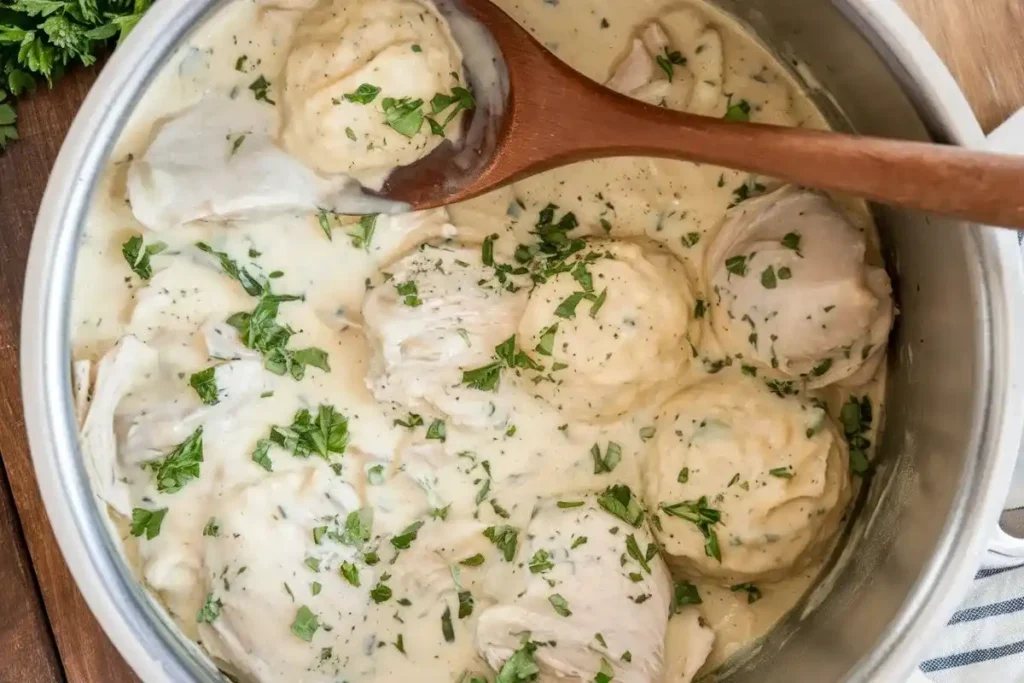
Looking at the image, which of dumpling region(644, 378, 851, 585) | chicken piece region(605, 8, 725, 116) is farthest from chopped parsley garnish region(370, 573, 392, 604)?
chicken piece region(605, 8, 725, 116)

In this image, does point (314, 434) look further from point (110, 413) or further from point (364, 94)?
point (364, 94)

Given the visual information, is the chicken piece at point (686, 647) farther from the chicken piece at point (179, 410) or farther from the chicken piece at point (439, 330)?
the chicken piece at point (179, 410)

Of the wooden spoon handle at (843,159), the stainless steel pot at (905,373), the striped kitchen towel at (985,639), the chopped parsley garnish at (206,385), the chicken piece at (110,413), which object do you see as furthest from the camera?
the striped kitchen towel at (985,639)

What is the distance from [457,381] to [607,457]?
28 centimetres

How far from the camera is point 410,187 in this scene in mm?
1409

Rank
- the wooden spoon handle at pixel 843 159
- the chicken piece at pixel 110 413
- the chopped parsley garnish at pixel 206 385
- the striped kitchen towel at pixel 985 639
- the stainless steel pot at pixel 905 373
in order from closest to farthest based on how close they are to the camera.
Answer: the wooden spoon handle at pixel 843 159 → the stainless steel pot at pixel 905 373 → the chicken piece at pixel 110 413 → the chopped parsley garnish at pixel 206 385 → the striped kitchen towel at pixel 985 639

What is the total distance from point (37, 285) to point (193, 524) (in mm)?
441

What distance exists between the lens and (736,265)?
4.41 feet

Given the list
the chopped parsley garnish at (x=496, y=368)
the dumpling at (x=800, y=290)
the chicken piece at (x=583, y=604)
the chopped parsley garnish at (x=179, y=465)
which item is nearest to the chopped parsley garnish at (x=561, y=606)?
Result: the chicken piece at (x=583, y=604)

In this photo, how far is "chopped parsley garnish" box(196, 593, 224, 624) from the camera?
1318 millimetres

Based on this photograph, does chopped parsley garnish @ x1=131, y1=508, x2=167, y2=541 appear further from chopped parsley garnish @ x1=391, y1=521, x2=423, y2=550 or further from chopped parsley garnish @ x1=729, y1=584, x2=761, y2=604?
chopped parsley garnish @ x1=729, y1=584, x2=761, y2=604

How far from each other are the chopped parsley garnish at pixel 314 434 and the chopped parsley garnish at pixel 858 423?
83 cm

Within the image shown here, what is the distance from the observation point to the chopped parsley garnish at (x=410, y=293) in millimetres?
1375

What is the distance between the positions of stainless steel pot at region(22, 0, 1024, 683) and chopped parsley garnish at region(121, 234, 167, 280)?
0.47 feet
